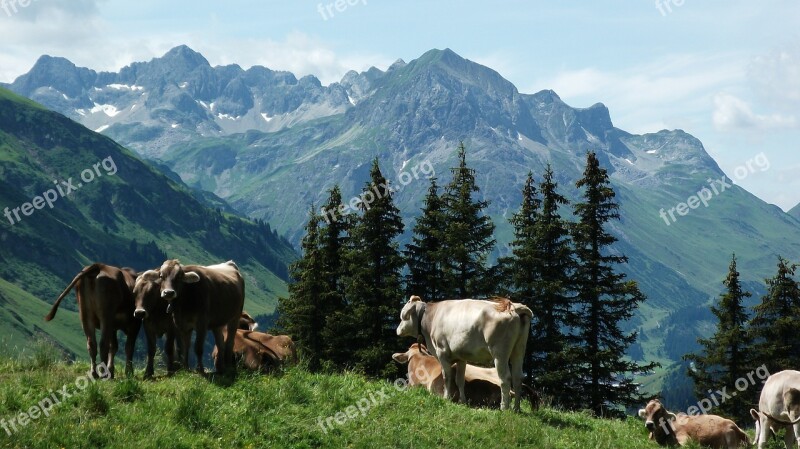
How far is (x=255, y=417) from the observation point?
40.8 feet

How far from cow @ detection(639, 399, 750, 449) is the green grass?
47cm

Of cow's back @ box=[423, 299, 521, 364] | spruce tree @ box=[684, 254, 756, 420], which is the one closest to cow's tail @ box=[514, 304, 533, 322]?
cow's back @ box=[423, 299, 521, 364]

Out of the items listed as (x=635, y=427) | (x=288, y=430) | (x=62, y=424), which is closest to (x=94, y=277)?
(x=62, y=424)

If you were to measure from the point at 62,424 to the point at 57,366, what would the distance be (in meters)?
5.58

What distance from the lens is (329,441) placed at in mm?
12328

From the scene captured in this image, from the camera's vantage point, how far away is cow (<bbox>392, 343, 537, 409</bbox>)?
17.8m

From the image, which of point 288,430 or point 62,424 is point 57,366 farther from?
point 288,430

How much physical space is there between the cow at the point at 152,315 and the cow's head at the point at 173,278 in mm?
231

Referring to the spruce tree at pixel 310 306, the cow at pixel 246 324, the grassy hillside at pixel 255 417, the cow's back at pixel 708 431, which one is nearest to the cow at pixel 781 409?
the cow's back at pixel 708 431

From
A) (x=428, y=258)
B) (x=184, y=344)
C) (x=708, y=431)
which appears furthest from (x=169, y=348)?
(x=428, y=258)

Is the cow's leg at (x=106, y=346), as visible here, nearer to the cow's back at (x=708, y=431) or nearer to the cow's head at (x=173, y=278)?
the cow's head at (x=173, y=278)

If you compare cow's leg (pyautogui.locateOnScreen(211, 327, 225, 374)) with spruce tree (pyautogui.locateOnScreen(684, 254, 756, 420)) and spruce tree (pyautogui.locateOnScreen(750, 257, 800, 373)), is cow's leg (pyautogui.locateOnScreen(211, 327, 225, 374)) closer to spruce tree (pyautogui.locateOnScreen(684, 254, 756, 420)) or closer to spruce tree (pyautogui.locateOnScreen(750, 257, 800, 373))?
spruce tree (pyautogui.locateOnScreen(684, 254, 756, 420))

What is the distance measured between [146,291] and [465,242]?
26.5 m

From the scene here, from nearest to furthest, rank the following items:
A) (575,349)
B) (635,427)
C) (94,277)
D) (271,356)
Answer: (94,277) → (635,427) → (271,356) → (575,349)
